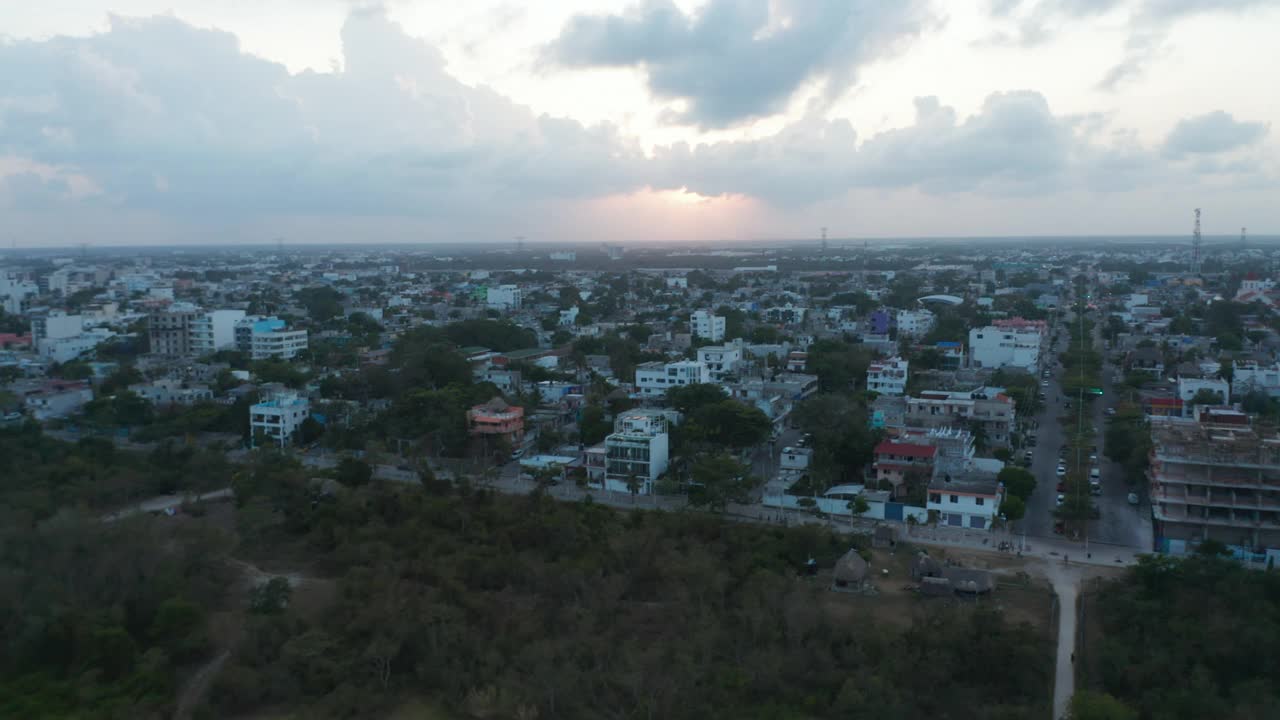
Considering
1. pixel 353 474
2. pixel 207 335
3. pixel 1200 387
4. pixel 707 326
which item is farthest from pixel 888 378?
pixel 207 335

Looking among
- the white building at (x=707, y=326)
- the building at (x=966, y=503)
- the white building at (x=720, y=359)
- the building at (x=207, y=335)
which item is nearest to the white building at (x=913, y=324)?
the white building at (x=707, y=326)

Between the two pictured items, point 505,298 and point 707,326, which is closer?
point 707,326

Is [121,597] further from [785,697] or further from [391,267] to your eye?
[391,267]

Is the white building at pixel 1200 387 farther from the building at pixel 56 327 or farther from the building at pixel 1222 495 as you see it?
the building at pixel 56 327

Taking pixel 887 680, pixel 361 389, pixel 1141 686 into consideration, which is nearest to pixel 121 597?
pixel 887 680

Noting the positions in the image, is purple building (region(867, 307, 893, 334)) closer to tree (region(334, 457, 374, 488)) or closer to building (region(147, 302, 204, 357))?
tree (region(334, 457, 374, 488))

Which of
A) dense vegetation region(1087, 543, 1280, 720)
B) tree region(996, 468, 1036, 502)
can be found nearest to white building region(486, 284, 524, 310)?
tree region(996, 468, 1036, 502)

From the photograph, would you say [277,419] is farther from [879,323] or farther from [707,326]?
[879,323]
